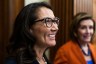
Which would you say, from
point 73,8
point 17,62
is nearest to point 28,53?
point 17,62

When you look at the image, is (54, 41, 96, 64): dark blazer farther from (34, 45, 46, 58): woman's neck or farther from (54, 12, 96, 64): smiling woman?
(34, 45, 46, 58): woman's neck

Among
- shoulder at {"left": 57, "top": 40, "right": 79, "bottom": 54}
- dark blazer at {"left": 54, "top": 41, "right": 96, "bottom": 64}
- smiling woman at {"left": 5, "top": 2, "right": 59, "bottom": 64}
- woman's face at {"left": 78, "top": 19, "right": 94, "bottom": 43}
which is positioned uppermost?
smiling woman at {"left": 5, "top": 2, "right": 59, "bottom": 64}

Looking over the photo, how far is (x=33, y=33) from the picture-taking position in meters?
1.56

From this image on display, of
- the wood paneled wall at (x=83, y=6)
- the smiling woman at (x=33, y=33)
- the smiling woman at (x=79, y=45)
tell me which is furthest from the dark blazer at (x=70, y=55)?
the smiling woman at (x=33, y=33)

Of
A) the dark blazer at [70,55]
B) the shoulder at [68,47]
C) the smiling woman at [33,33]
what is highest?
the smiling woman at [33,33]

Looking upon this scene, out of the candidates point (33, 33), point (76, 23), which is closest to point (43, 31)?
point (33, 33)

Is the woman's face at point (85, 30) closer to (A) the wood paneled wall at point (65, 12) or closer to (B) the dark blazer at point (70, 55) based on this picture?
(B) the dark blazer at point (70, 55)

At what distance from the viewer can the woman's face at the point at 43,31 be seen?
5.04 feet

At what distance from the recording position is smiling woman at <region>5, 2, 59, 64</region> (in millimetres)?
1486

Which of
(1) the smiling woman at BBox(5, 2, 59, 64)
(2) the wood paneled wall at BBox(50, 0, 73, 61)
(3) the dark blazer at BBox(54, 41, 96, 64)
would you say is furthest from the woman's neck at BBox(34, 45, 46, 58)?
(2) the wood paneled wall at BBox(50, 0, 73, 61)

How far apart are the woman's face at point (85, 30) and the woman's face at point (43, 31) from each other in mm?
1219

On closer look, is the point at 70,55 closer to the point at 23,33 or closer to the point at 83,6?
the point at 83,6

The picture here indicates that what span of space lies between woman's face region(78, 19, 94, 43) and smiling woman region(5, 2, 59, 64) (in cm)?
119

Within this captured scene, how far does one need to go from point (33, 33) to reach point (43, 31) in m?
0.06
